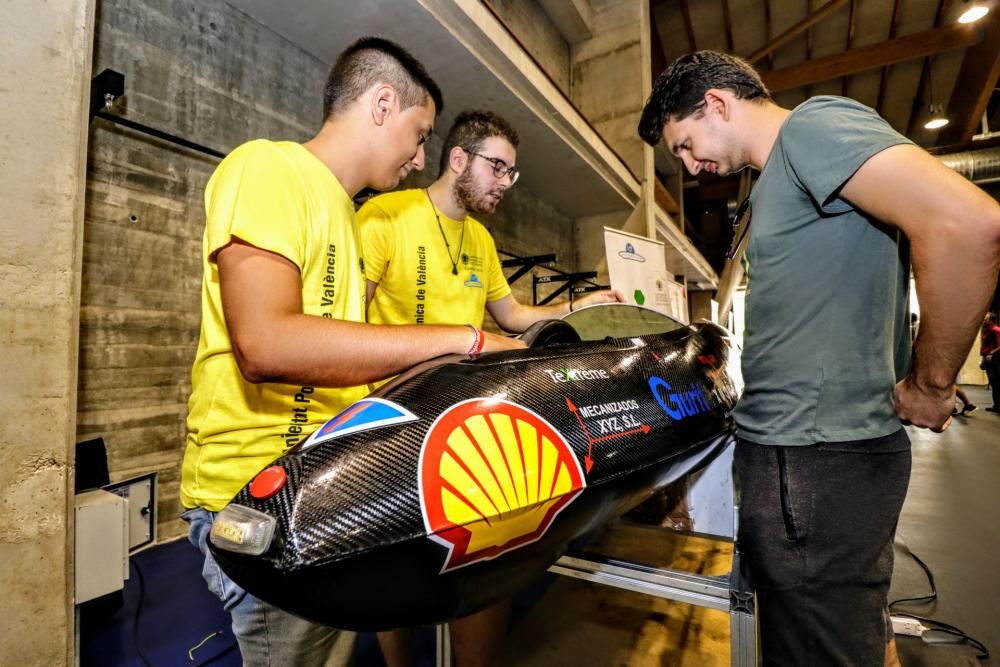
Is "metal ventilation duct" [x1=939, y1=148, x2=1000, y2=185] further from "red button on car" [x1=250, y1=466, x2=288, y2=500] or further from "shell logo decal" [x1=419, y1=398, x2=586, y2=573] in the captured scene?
"red button on car" [x1=250, y1=466, x2=288, y2=500]

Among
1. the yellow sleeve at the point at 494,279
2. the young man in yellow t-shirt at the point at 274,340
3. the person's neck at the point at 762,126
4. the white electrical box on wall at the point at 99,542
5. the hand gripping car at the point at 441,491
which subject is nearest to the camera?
the hand gripping car at the point at 441,491

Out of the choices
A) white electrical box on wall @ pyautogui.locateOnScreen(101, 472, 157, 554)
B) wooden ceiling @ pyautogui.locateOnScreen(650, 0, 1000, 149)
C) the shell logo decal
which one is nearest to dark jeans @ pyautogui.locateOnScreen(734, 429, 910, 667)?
the shell logo decal

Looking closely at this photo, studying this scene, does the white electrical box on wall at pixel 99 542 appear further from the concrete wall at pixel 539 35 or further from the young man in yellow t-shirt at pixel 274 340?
the concrete wall at pixel 539 35

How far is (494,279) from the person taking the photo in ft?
5.93

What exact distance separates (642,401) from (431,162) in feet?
10.5

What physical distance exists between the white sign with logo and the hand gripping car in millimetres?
2309

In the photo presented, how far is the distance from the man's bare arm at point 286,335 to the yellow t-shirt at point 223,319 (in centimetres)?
3

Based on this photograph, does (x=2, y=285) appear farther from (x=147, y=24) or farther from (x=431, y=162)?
(x=431, y=162)

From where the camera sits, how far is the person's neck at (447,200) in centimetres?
162

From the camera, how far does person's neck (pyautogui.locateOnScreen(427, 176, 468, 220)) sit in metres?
1.62

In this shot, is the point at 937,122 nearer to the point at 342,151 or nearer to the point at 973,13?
the point at 973,13

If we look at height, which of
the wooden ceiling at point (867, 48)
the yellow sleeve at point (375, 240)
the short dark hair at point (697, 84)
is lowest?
the yellow sleeve at point (375, 240)

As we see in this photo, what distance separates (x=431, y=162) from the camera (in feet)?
11.7

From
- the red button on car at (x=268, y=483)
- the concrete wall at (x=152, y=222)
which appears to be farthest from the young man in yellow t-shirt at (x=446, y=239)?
the concrete wall at (x=152, y=222)
